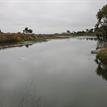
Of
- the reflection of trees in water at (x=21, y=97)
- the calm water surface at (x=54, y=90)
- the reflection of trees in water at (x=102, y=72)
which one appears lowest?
the reflection of trees in water at (x=102, y=72)

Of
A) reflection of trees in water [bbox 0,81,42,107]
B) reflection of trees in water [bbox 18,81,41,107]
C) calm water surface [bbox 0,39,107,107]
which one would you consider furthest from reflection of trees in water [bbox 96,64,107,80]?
reflection of trees in water [bbox 18,81,41,107]

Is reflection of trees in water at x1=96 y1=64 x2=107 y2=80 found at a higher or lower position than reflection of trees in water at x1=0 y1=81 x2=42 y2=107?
lower

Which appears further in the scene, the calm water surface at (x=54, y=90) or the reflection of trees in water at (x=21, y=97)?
the calm water surface at (x=54, y=90)

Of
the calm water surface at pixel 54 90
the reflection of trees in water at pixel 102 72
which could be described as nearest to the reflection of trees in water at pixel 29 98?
the calm water surface at pixel 54 90

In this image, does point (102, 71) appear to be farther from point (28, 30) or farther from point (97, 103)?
point (28, 30)

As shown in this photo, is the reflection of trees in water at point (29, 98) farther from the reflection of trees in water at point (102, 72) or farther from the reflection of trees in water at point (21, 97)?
the reflection of trees in water at point (102, 72)

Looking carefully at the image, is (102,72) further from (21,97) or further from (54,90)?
(21,97)

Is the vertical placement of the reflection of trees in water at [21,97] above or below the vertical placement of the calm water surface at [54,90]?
above

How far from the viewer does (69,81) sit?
2628cm

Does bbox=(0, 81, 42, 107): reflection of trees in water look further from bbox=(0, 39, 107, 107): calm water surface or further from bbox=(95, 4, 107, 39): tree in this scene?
bbox=(95, 4, 107, 39): tree

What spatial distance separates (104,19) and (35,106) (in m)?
61.6

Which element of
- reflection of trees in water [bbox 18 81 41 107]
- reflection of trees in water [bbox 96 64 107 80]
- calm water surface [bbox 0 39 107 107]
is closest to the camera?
reflection of trees in water [bbox 18 81 41 107]

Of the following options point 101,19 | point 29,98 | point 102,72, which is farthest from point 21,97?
point 101,19

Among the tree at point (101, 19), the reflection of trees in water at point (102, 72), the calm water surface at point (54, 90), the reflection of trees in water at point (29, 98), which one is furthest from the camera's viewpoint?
the tree at point (101, 19)
